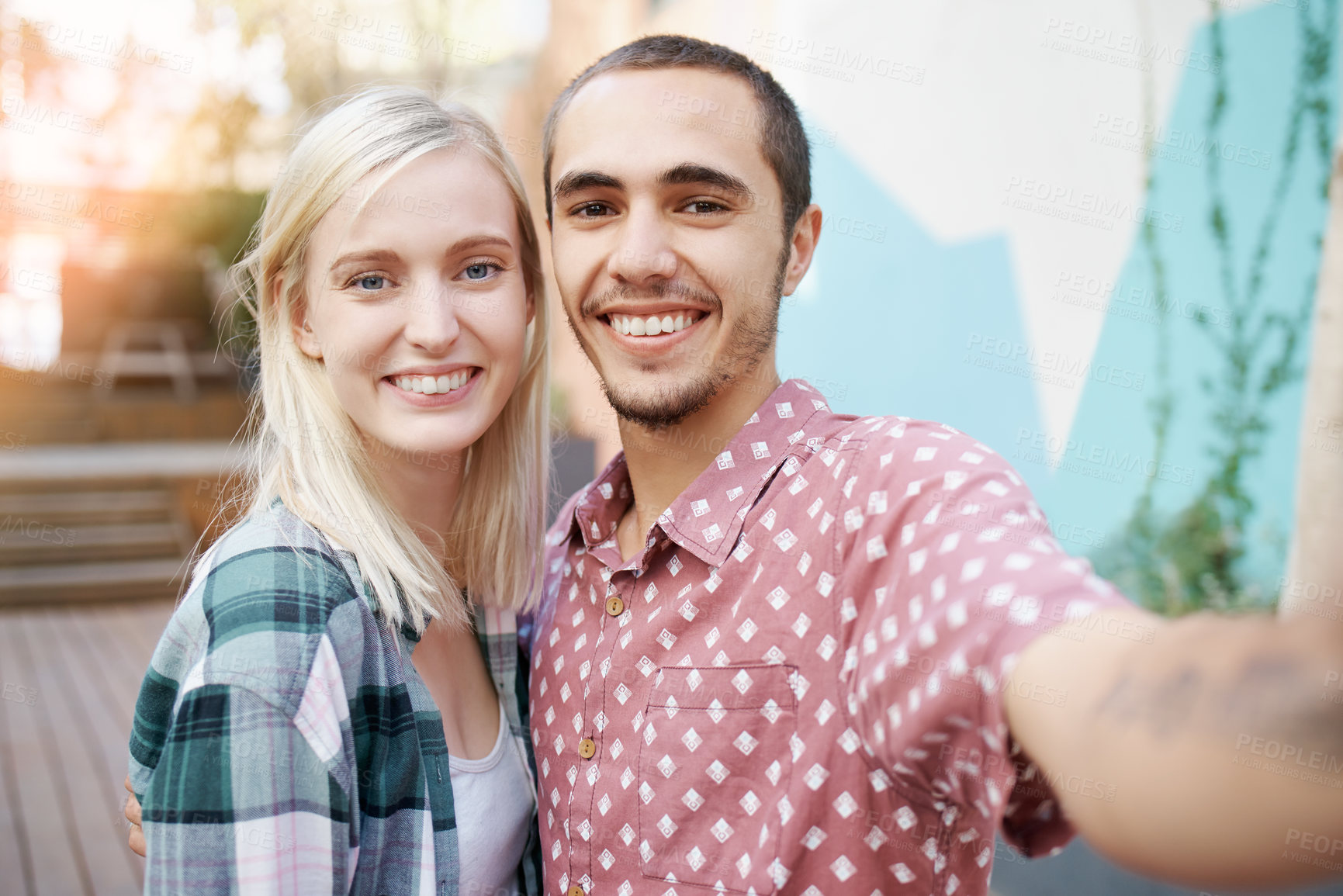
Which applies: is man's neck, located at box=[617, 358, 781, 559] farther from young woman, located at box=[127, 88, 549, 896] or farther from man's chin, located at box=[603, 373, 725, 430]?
young woman, located at box=[127, 88, 549, 896]

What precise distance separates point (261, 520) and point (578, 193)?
734mm

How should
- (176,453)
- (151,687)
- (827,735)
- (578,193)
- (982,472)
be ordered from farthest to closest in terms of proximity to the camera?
1. (176,453)
2. (578,193)
3. (151,687)
4. (827,735)
5. (982,472)

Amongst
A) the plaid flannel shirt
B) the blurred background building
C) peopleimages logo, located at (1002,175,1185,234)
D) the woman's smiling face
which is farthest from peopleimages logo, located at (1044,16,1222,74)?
the plaid flannel shirt

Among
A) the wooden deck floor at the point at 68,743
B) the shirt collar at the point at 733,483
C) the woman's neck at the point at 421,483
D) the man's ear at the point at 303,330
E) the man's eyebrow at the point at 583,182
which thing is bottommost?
the wooden deck floor at the point at 68,743

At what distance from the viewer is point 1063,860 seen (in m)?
3.07

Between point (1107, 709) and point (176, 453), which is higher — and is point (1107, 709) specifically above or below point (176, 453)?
above

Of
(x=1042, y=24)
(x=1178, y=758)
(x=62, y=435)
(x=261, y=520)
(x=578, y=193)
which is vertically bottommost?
(x=62, y=435)

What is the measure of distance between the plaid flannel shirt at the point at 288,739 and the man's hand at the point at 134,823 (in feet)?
0.78

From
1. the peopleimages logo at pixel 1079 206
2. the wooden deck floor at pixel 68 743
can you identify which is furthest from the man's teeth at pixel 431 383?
the wooden deck floor at pixel 68 743

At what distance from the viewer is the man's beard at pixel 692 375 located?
1612 millimetres

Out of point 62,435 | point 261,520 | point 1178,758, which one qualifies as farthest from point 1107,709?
point 62,435

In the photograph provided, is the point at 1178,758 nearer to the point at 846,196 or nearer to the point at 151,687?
the point at 151,687

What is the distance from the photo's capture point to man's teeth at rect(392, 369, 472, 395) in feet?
5.10

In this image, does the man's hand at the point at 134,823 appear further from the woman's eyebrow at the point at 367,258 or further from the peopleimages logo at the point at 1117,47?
the peopleimages logo at the point at 1117,47
